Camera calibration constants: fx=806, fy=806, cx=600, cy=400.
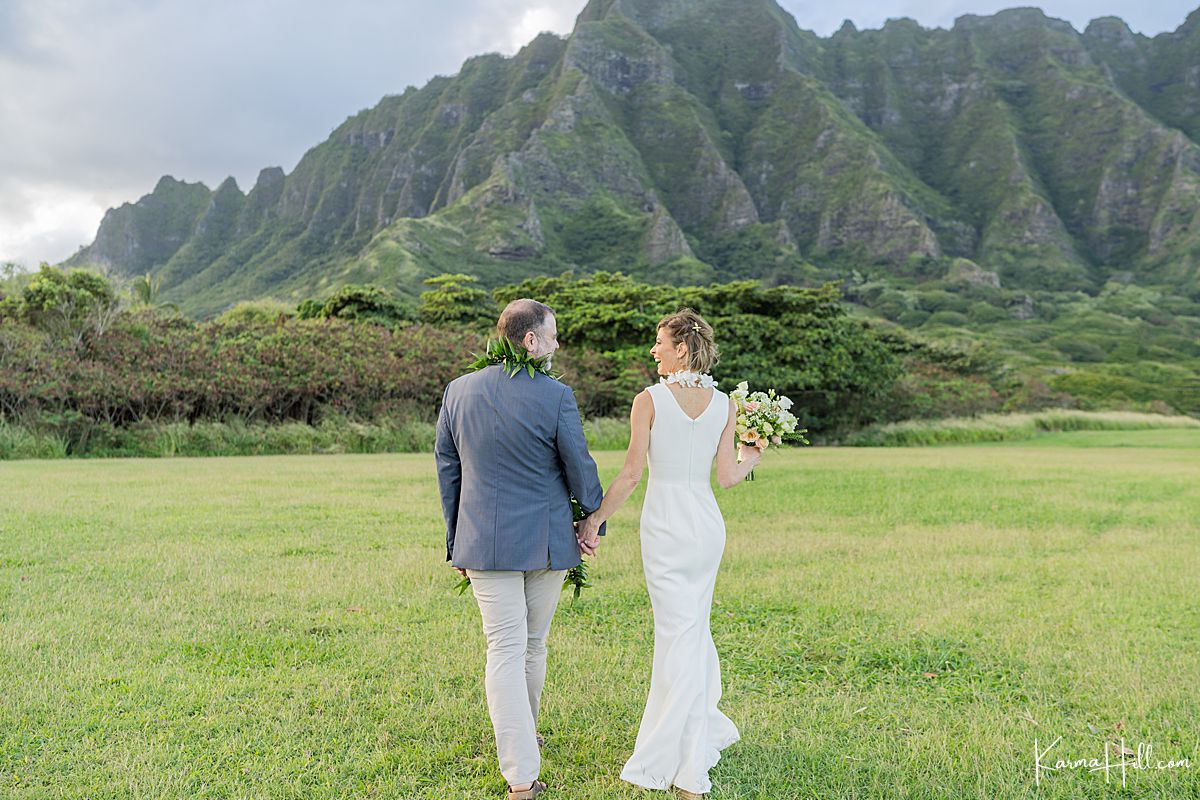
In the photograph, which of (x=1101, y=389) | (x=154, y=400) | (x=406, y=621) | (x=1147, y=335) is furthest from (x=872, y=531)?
(x=1147, y=335)

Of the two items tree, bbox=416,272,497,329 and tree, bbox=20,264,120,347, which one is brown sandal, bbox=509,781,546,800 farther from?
tree, bbox=416,272,497,329

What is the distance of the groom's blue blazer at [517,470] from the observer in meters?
3.27

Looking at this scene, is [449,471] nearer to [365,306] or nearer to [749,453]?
[749,453]

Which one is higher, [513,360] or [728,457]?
[513,360]

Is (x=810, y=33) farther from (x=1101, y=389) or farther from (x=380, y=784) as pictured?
(x=380, y=784)

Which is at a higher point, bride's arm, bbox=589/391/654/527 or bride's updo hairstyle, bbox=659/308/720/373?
bride's updo hairstyle, bbox=659/308/720/373

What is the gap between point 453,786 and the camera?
3.35 metres

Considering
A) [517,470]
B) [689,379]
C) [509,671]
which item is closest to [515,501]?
[517,470]

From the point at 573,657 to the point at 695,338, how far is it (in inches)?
94.3

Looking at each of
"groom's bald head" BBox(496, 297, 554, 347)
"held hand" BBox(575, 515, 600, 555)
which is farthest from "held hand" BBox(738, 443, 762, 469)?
"groom's bald head" BBox(496, 297, 554, 347)

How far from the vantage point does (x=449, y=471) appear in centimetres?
352

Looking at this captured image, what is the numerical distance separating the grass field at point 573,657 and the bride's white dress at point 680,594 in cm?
18

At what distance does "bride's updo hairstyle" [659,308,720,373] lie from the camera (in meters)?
3.52

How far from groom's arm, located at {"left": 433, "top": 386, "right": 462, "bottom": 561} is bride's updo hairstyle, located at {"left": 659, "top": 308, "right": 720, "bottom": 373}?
1.03 m
